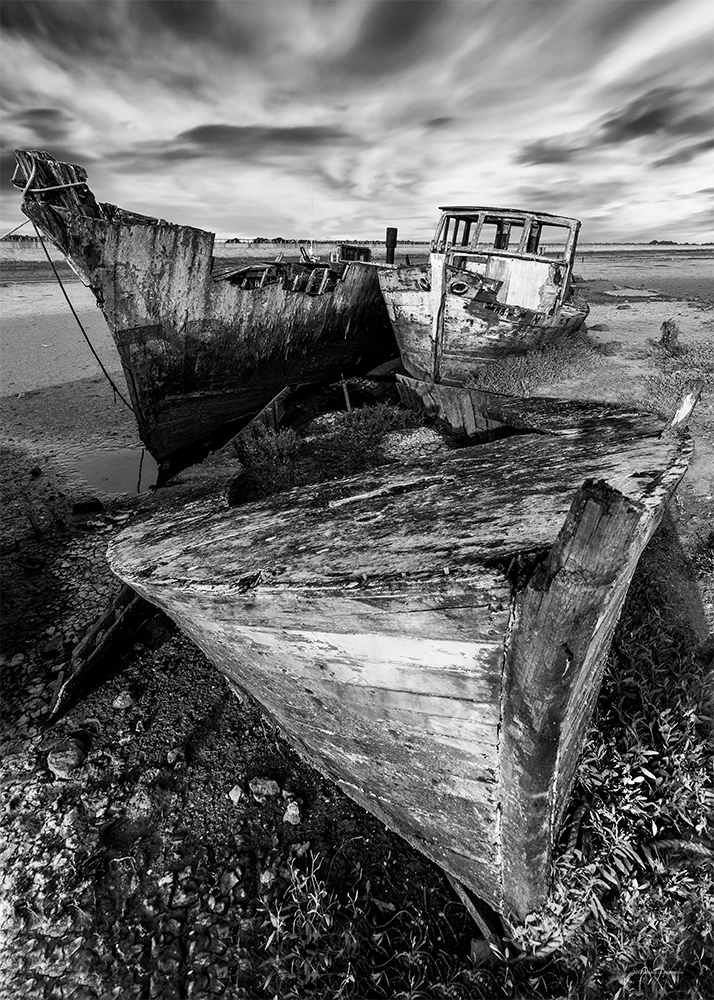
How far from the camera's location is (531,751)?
2.02 metres

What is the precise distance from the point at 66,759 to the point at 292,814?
5.56ft

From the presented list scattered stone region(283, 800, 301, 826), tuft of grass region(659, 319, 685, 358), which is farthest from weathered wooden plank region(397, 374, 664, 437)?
tuft of grass region(659, 319, 685, 358)

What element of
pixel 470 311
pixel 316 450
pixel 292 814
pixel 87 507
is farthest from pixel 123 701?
pixel 470 311

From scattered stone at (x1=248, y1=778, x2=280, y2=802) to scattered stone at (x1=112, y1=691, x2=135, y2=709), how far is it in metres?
1.28

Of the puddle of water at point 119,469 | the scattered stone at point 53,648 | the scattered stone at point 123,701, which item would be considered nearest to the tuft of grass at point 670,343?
the puddle of water at point 119,469

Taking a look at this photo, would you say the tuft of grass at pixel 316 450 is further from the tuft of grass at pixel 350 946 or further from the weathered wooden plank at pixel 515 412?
the tuft of grass at pixel 350 946

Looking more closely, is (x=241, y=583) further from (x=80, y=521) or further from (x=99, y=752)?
(x=80, y=521)

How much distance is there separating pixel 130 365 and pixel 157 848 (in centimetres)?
624

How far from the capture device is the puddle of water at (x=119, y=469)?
798 centimetres

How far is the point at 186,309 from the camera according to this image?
784 cm

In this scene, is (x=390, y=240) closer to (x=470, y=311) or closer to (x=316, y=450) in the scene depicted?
(x=470, y=311)

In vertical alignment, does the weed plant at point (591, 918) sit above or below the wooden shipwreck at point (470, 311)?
below

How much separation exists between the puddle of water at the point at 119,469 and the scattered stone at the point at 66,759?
179 inches

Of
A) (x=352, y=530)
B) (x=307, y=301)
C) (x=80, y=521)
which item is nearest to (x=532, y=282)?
(x=307, y=301)
